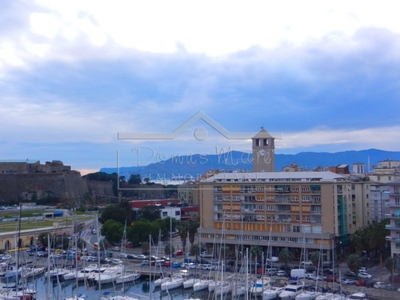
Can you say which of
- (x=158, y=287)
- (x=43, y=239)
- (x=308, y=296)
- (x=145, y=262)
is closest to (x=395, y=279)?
(x=308, y=296)

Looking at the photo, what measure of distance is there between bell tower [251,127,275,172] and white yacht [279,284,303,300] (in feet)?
48.2

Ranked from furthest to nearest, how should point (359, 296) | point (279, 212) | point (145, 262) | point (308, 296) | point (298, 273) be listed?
point (279, 212)
point (145, 262)
point (298, 273)
point (308, 296)
point (359, 296)

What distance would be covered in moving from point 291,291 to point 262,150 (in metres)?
16.2

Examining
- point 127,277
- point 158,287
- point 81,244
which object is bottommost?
point 158,287

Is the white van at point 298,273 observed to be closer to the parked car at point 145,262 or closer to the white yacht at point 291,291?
the white yacht at point 291,291

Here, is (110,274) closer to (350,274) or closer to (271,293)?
(271,293)

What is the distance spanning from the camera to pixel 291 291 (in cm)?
1831

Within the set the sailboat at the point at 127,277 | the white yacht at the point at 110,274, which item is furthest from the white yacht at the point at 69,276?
the sailboat at the point at 127,277

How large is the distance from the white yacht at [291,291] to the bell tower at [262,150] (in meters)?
14.7

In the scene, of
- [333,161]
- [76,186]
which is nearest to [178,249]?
[76,186]

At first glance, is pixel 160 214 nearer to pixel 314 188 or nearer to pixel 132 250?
pixel 132 250

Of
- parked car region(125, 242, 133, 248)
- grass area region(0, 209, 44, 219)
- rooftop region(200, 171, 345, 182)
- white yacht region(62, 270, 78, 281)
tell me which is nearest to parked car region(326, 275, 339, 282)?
rooftop region(200, 171, 345, 182)

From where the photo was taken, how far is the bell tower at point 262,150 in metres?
32.6

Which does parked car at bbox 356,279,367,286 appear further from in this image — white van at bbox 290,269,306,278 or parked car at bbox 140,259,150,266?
parked car at bbox 140,259,150,266
